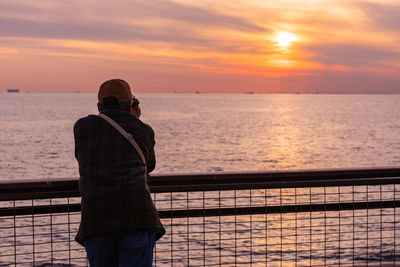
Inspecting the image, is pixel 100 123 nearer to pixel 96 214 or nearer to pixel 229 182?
pixel 96 214

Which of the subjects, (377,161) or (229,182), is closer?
(229,182)

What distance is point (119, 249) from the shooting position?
3.10 m

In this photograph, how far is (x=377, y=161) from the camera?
4497cm

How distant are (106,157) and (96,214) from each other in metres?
0.33

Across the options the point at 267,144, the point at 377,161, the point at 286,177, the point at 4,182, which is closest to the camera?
the point at 4,182

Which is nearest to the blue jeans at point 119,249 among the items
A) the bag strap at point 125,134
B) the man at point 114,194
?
the man at point 114,194

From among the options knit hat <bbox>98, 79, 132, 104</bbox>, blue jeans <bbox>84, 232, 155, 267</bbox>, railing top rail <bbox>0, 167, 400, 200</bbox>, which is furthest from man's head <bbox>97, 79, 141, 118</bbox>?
railing top rail <bbox>0, 167, 400, 200</bbox>

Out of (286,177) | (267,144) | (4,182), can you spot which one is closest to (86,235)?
(4,182)

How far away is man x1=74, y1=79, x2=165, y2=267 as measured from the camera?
3.00m

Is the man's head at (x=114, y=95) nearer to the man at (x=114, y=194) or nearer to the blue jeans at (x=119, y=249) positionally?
the man at (x=114, y=194)

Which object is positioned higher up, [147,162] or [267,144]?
[147,162]

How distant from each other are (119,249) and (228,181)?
4.58 feet

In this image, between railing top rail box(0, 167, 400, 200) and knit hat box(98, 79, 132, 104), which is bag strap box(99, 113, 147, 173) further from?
railing top rail box(0, 167, 400, 200)

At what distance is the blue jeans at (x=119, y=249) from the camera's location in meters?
3.04
